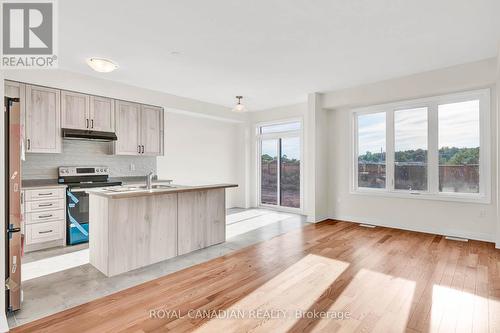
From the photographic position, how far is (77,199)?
414 centimetres

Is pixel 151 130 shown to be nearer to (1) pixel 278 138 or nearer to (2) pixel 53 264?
(2) pixel 53 264

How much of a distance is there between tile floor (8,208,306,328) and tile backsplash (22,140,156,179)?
1.32 metres

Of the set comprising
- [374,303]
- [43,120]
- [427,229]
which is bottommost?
[374,303]

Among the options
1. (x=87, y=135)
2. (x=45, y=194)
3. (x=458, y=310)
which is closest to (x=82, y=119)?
(x=87, y=135)

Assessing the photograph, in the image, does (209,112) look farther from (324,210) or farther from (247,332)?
(247,332)

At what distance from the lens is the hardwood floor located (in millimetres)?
2043

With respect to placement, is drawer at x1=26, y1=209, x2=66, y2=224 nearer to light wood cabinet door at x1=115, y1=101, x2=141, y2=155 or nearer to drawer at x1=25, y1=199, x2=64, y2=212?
drawer at x1=25, y1=199, x2=64, y2=212

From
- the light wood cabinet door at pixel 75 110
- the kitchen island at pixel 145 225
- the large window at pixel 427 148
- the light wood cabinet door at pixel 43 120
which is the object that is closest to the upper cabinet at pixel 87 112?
the light wood cabinet door at pixel 75 110

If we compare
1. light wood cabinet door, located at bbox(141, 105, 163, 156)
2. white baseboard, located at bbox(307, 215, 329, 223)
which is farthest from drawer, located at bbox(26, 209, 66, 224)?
white baseboard, located at bbox(307, 215, 329, 223)

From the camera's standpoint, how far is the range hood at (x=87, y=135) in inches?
164

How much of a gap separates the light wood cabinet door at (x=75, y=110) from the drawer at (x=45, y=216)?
4.45 feet

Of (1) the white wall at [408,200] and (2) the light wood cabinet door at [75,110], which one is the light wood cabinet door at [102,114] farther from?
(1) the white wall at [408,200]

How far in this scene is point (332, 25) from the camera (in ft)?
9.33

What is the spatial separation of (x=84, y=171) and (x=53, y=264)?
5.74 feet
